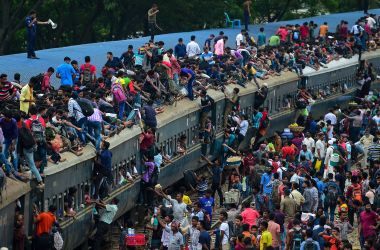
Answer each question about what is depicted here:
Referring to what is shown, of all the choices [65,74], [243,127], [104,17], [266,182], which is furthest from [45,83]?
[104,17]

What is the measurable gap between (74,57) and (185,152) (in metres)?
5.87

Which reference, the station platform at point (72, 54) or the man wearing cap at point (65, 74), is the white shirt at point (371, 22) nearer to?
the station platform at point (72, 54)

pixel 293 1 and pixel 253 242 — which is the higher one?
pixel 253 242

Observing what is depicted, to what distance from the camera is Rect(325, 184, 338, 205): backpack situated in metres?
33.8

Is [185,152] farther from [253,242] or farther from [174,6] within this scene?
[174,6]

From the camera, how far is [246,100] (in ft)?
150

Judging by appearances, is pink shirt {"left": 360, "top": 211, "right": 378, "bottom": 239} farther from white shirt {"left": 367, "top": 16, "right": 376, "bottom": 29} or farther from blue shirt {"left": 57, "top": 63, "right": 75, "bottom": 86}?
white shirt {"left": 367, "top": 16, "right": 376, "bottom": 29}

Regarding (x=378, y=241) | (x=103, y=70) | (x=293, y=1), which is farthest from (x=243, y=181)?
(x=293, y=1)

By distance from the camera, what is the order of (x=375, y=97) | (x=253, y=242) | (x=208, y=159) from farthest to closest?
1. (x=375, y=97)
2. (x=208, y=159)
3. (x=253, y=242)

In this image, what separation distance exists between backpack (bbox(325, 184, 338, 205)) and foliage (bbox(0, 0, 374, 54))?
32.7 m

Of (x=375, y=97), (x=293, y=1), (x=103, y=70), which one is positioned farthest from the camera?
(x=293, y=1)

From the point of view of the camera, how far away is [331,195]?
1331 inches

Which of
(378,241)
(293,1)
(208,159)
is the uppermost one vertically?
(378,241)

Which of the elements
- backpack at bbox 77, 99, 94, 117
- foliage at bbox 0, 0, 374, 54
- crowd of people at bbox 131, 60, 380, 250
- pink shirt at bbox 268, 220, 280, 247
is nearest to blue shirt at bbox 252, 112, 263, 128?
crowd of people at bbox 131, 60, 380, 250
